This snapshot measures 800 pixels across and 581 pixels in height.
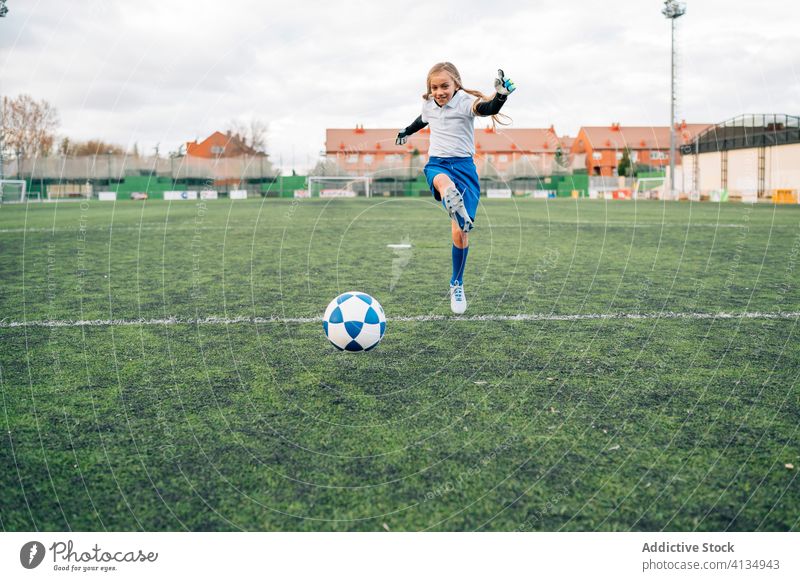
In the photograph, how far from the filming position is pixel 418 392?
4113mm

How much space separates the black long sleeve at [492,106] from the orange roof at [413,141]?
Result: 2632 cm

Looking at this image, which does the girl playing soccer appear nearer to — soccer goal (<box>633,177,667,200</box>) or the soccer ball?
the soccer ball

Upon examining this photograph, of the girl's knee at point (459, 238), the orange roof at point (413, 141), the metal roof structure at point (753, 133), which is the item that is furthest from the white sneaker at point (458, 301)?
the metal roof structure at point (753, 133)

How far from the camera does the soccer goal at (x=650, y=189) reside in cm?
5304

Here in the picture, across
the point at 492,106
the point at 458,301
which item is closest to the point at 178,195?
the point at 458,301

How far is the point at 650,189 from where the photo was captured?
57.2 meters

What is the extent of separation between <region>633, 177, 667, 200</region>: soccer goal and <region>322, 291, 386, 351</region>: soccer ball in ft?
158

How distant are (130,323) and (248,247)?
7.20 metres

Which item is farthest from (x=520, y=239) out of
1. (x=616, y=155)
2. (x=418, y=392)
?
(x=616, y=155)

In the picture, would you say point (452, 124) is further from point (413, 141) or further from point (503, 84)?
point (413, 141)

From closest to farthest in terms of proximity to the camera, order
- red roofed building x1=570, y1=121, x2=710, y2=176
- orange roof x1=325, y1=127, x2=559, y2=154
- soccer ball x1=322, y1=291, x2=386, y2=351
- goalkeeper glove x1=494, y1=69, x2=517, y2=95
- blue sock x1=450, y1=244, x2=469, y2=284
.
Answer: soccer ball x1=322, y1=291, x2=386, y2=351, goalkeeper glove x1=494, y1=69, x2=517, y2=95, blue sock x1=450, y1=244, x2=469, y2=284, orange roof x1=325, y1=127, x2=559, y2=154, red roofed building x1=570, y1=121, x2=710, y2=176

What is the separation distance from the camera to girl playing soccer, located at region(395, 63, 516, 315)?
21.7 feet

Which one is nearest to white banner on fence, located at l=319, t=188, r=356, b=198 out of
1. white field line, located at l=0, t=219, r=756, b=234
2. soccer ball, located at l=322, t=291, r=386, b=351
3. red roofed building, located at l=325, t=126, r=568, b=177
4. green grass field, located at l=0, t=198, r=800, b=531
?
red roofed building, located at l=325, t=126, r=568, b=177

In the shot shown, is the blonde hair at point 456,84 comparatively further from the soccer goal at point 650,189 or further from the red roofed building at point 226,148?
the soccer goal at point 650,189
